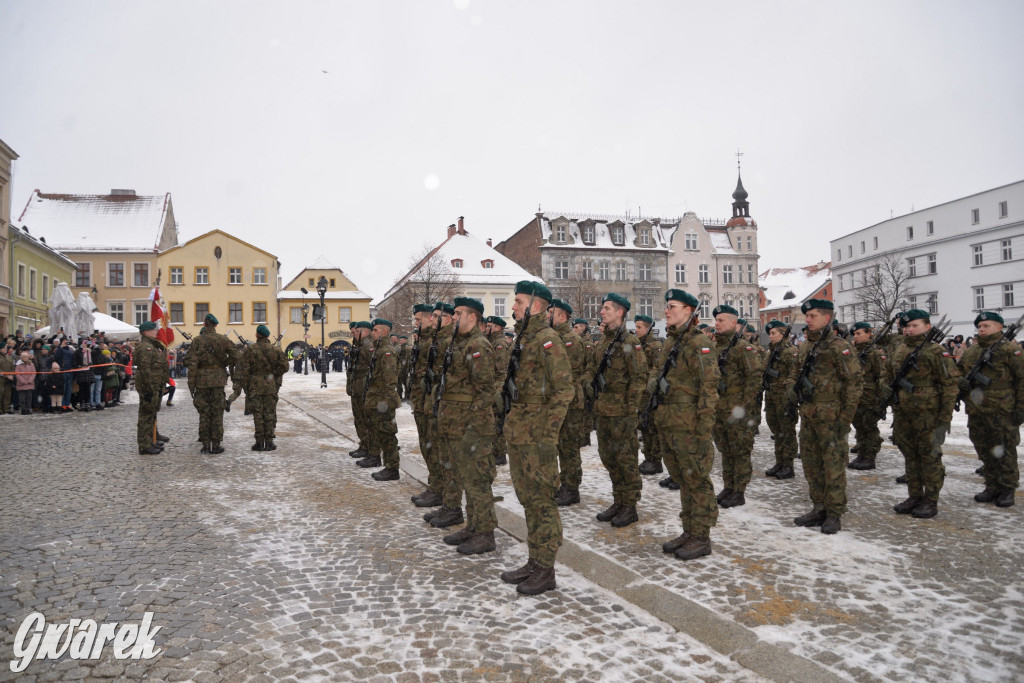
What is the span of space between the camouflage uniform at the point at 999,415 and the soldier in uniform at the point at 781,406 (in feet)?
6.19

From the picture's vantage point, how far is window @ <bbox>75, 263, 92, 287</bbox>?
50.1 meters

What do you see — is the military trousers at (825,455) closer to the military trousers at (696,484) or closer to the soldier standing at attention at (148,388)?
the military trousers at (696,484)

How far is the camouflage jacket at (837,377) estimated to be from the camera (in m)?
5.73

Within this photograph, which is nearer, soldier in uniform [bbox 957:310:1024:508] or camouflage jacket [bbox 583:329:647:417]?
camouflage jacket [bbox 583:329:647:417]

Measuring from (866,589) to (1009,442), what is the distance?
3541mm

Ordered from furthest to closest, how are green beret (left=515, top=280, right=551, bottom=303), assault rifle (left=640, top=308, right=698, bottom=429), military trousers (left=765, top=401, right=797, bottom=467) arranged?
1. military trousers (left=765, top=401, right=797, bottom=467)
2. assault rifle (left=640, top=308, right=698, bottom=429)
3. green beret (left=515, top=280, right=551, bottom=303)

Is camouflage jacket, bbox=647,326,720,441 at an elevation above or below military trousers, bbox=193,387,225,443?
above

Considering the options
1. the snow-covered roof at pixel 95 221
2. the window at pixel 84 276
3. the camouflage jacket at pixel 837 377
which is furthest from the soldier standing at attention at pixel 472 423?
the window at pixel 84 276

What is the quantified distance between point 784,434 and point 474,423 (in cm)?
474

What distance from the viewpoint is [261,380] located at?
10234mm

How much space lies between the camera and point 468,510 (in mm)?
5363

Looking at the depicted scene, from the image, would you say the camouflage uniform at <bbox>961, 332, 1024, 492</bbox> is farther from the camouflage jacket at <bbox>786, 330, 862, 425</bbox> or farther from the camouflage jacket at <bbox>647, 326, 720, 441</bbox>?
the camouflage jacket at <bbox>647, 326, 720, 441</bbox>

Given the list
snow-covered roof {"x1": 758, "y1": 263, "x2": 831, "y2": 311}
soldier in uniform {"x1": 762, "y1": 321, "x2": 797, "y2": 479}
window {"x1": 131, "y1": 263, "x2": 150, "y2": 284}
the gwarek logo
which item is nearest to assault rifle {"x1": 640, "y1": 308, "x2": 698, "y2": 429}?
soldier in uniform {"x1": 762, "y1": 321, "x2": 797, "y2": 479}

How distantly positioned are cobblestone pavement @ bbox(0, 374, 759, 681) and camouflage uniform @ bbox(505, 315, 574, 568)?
43cm
